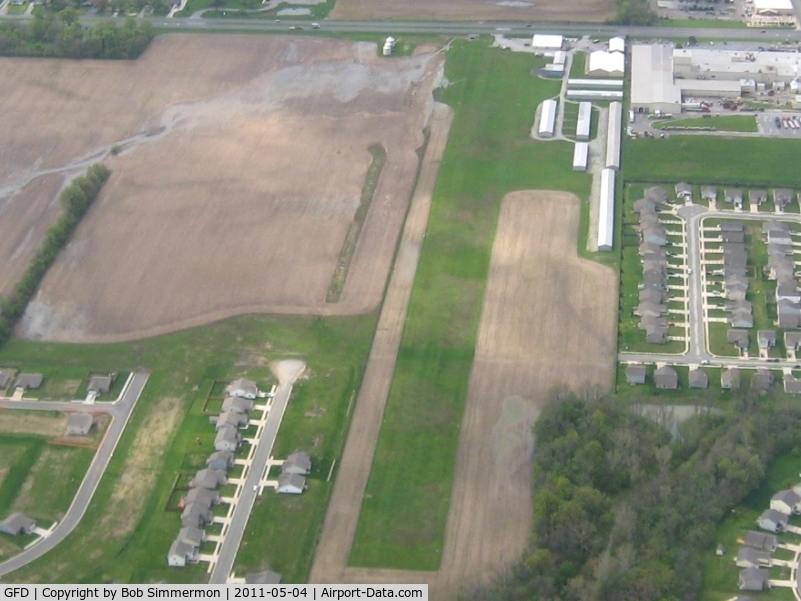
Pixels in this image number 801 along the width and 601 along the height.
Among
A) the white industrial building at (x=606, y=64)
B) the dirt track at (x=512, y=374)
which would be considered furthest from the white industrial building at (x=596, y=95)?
the dirt track at (x=512, y=374)

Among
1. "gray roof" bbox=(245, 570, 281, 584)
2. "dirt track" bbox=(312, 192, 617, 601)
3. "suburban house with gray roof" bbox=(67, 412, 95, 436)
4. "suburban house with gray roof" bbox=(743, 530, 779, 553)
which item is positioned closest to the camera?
"suburban house with gray roof" bbox=(743, 530, 779, 553)

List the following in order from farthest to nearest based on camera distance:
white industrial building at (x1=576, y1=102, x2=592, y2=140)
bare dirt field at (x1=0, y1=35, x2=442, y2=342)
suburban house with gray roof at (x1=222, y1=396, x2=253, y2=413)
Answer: white industrial building at (x1=576, y1=102, x2=592, y2=140) → bare dirt field at (x1=0, y1=35, x2=442, y2=342) → suburban house with gray roof at (x1=222, y1=396, x2=253, y2=413)

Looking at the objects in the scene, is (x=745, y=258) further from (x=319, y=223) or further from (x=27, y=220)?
(x=27, y=220)

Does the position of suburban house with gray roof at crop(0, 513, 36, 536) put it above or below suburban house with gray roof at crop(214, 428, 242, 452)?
below

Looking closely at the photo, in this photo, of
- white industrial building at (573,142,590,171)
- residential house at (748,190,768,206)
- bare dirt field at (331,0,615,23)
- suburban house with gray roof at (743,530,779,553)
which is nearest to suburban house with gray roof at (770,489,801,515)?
suburban house with gray roof at (743,530,779,553)

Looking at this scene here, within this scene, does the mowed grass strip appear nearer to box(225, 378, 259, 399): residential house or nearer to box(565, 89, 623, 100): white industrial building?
box(565, 89, 623, 100): white industrial building

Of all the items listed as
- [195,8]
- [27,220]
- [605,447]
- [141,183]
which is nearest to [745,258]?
[605,447]

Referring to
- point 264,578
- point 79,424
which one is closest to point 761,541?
point 264,578
